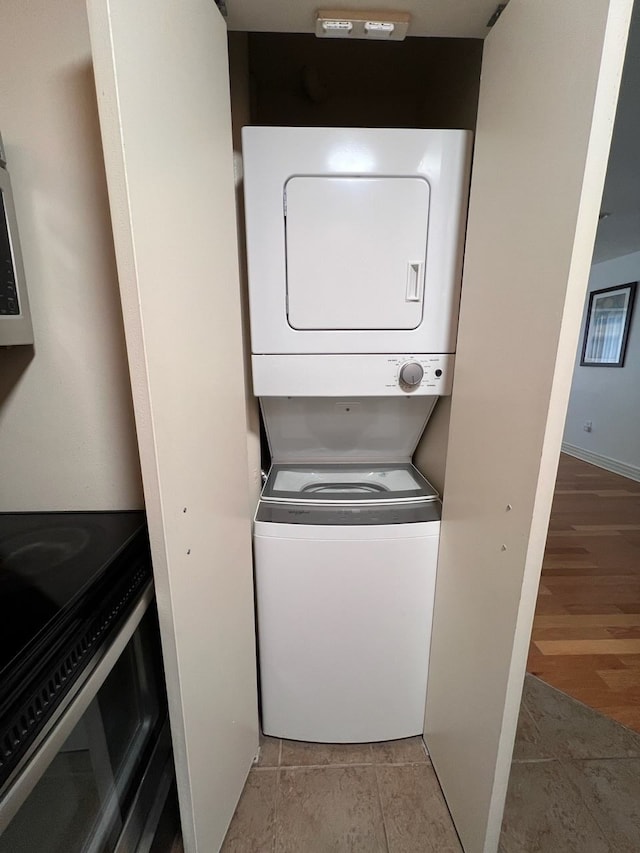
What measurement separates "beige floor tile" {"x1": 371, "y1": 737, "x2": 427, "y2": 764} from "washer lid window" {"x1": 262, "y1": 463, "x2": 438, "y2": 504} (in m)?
0.96

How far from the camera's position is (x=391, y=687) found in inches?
52.5

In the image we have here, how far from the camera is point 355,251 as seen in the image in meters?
1.11

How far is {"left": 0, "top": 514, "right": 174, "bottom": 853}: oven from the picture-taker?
51 centimetres

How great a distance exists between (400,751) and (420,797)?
0.15m

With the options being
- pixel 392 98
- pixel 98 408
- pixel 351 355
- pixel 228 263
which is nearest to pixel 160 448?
pixel 98 408

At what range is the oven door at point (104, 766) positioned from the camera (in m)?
0.58

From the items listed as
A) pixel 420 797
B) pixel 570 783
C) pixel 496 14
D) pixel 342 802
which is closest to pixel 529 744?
pixel 570 783

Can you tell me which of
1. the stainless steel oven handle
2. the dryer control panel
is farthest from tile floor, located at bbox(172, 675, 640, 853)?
the dryer control panel

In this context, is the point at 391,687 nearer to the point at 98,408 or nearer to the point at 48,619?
the point at 48,619

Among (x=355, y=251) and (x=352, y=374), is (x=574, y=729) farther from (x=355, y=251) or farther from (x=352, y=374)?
(x=355, y=251)

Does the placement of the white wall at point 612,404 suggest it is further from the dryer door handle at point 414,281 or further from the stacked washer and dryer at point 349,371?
the dryer door handle at point 414,281

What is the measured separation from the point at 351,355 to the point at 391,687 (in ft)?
3.91

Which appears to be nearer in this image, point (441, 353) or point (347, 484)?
→ point (441, 353)

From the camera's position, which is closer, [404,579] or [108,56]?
→ [108,56]
